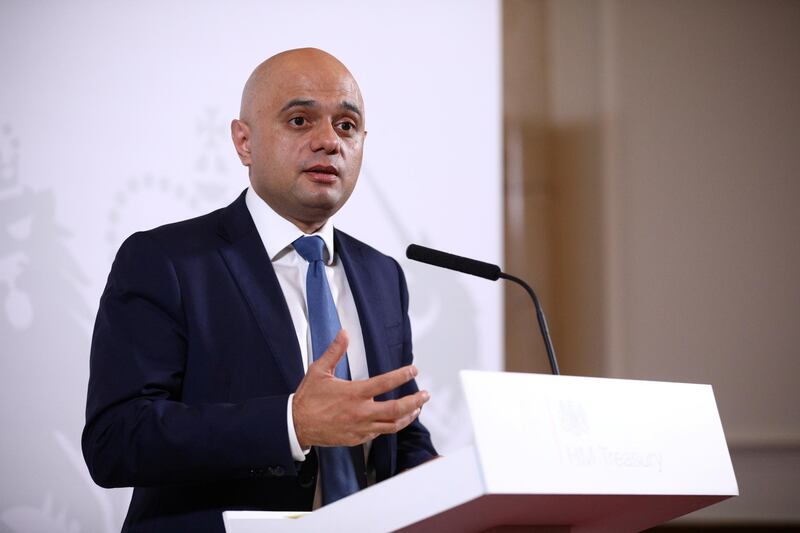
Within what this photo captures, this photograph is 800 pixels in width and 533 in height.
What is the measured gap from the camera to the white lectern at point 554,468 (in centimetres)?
104

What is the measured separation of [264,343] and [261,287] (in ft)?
0.41

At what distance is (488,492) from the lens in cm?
99

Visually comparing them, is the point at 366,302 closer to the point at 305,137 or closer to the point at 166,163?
the point at 305,137

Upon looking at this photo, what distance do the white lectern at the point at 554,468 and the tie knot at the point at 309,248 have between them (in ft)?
2.50

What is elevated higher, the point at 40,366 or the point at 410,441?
the point at 40,366

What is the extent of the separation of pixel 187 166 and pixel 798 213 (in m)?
2.52

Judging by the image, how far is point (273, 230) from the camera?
201 centimetres

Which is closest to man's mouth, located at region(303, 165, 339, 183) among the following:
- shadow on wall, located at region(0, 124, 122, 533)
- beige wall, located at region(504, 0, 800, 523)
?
shadow on wall, located at region(0, 124, 122, 533)

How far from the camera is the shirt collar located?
199 centimetres

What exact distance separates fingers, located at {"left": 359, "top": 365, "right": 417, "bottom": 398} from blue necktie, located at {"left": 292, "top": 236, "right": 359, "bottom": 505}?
Result: 562mm

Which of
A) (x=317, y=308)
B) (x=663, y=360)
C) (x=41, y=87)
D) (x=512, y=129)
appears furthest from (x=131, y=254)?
(x=663, y=360)

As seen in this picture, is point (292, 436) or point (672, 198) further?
point (672, 198)

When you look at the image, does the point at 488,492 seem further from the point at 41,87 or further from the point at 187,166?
the point at 41,87

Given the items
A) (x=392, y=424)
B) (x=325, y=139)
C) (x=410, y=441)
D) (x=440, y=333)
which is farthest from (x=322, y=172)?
(x=440, y=333)
